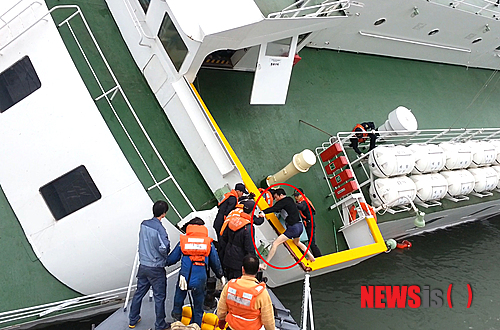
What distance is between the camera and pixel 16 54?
5.36 metres

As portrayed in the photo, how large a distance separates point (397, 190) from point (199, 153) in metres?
3.35

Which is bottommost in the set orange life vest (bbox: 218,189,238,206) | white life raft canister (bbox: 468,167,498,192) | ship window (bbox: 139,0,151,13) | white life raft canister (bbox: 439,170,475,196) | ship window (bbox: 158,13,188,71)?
white life raft canister (bbox: 468,167,498,192)

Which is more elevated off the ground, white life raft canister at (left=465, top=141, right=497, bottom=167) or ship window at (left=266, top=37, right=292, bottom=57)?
ship window at (left=266, top=37, right=292, bottom=57)

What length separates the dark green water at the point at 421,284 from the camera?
7102 mm

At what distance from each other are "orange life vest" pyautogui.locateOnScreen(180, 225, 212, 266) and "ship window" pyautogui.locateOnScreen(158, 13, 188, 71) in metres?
2.46

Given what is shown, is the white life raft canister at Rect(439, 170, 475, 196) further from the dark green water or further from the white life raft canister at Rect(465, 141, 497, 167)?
the dark green water

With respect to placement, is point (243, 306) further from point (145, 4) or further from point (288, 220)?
point (145, 4)

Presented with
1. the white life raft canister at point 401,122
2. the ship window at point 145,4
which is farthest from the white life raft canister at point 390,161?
the ship window at point 145,4

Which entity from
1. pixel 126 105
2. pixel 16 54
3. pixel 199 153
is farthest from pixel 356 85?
pixel 16 54

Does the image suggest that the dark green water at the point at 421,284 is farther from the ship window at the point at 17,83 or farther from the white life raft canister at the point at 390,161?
the ship window at the point at 17,83

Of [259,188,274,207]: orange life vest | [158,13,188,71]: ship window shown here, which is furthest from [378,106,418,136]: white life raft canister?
[158,13,188,71]: ship window

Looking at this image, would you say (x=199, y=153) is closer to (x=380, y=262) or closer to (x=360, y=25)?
(x=360, y=25)

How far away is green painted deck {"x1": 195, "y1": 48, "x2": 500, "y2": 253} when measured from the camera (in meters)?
6.45

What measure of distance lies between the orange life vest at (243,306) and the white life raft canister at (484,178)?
21.2 feet
